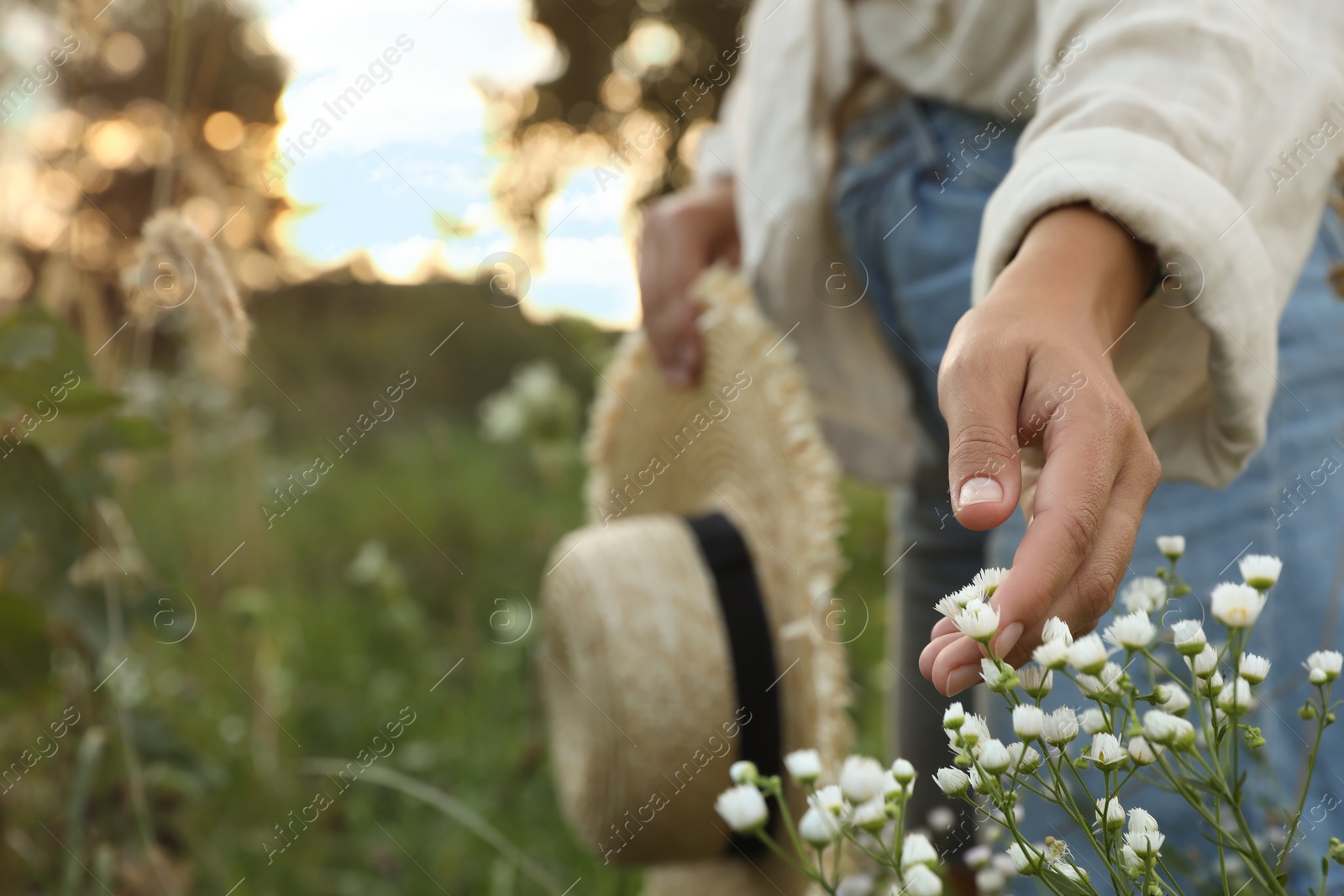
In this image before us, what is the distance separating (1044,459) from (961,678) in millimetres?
98

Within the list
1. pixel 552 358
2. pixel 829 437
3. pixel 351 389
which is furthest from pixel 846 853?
pixel 351 389

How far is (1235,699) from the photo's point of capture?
365mm

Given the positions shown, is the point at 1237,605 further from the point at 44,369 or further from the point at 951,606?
the point at 44,369

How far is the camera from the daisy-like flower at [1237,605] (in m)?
0.36

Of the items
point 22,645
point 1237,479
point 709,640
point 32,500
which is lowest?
A: point 709,640

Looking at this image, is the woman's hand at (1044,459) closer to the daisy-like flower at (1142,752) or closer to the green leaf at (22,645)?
the daisy-like flower at (1142,752)

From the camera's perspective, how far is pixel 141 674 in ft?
5.00

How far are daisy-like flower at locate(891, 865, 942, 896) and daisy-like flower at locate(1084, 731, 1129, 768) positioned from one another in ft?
0.26

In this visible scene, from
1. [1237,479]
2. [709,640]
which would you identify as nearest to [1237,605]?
[1237,479]

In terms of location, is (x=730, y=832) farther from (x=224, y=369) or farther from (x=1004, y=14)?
(x=224, y=369)

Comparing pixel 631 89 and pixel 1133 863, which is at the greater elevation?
pixel 1133 863

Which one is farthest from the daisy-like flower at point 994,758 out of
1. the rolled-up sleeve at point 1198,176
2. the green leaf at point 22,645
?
the green leaf at point 22,645

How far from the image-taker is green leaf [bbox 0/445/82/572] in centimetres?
87

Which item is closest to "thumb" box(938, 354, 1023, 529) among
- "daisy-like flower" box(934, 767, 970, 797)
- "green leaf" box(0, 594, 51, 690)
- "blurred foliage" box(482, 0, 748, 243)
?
"daisy-like flower" box(934, 767, 970, 797)
